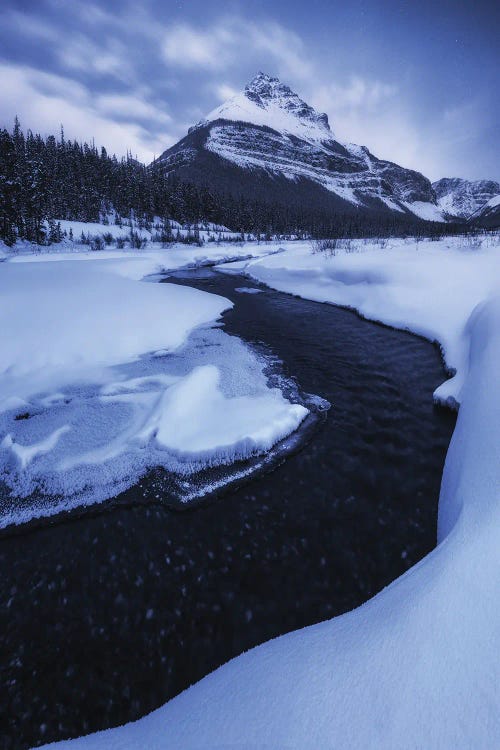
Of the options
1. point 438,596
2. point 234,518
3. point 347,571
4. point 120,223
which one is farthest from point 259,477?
point 120,223

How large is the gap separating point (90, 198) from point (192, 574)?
203ft

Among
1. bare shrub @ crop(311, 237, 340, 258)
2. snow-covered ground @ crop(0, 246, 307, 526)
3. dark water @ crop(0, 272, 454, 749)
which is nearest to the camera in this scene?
dark water @ crop(0, 272, 454, 749)

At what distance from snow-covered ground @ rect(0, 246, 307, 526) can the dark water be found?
523 mm

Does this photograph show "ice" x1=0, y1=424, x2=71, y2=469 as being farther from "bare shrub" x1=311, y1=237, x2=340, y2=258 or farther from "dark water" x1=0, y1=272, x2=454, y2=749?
"bare shrub" x1=311, y1=237, x2=340, y2=258

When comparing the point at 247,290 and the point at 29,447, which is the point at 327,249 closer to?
the point at 247,290

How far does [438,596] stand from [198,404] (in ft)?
12.3

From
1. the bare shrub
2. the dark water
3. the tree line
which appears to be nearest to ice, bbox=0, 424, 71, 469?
the dark water

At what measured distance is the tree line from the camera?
33.1 metres

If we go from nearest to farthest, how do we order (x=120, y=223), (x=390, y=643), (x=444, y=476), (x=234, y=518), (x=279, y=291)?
(x=390, y=643) → (x=234, y=518) → (x=444, y=476) → (x=279, y=291) → (x=120, y=223)

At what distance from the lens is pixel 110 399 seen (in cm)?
537

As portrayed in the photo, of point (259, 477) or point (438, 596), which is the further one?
point (259, 477)

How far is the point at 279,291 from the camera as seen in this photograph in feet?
53.6

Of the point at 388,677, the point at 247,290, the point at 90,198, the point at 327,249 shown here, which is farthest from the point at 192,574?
the point at 90,198

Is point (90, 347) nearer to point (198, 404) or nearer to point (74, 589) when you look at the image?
point (198, 404)
